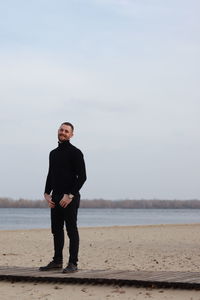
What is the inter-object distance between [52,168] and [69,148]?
1.29 ft

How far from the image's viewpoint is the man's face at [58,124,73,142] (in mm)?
7867

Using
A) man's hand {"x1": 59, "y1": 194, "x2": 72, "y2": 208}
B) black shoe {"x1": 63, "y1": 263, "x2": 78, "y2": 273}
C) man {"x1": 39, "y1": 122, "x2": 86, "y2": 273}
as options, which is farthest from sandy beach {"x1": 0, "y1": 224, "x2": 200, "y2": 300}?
man's hand {"x1": 59, "y1": 194, "x2": 72, "y2": 208}

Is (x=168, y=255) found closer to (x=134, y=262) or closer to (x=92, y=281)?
(x=134, y=262)

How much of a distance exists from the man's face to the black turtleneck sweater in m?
0.07

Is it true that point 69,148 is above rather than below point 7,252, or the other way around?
above

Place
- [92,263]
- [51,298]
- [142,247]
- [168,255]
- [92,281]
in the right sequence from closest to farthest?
[51,298], [92,281], [92,263], [168,255], [142,247]

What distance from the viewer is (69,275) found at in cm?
761

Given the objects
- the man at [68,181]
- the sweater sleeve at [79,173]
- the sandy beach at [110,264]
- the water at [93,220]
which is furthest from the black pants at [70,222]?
the water at [93,220]

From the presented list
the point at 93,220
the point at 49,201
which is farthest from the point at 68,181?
the point at 93,220

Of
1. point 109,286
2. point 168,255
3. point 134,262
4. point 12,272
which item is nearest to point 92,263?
point 134,262

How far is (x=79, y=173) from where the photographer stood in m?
7.84

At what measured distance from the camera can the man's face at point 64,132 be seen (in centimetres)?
787

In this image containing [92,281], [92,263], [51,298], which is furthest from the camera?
[92,263]

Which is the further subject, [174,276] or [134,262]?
[134,262]
